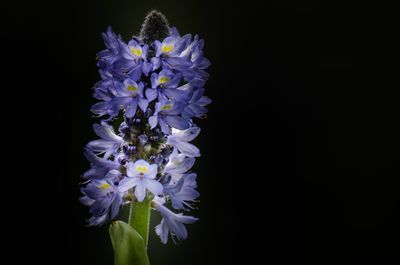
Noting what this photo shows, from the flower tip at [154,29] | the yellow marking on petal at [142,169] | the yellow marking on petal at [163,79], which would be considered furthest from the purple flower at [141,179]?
the flower tip at [154,29]

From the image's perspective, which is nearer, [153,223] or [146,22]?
[146,22]

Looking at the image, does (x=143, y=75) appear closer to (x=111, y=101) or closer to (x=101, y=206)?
(x=111, y=101)

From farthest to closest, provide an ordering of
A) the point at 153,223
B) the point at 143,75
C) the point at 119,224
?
the point at 153,223 → the point at 143,75 → the point at 119,224

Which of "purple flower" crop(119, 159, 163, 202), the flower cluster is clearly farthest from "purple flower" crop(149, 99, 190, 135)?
"purple flower" crop(119, 159, 163, 202)

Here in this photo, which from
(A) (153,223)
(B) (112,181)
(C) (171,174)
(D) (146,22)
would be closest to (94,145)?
(B) (112,181)

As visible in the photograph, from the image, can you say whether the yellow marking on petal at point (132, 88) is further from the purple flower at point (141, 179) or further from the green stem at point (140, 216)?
the green stem at point (140, 216)

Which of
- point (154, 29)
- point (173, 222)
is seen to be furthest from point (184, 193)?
point (154, 29)
